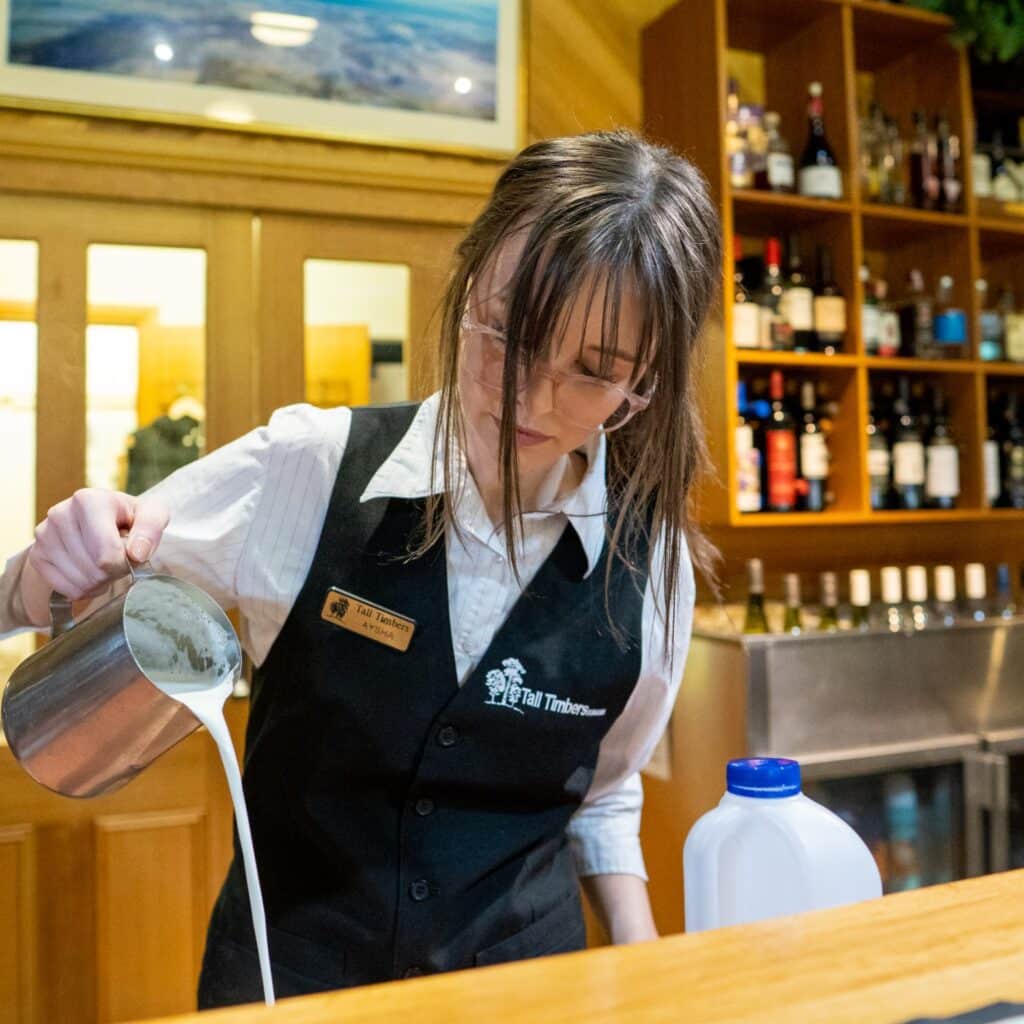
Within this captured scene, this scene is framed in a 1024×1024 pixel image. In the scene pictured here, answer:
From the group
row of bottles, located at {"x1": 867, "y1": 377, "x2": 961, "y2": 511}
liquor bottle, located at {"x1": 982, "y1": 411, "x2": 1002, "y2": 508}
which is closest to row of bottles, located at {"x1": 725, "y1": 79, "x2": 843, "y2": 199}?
row of bottles, located at {"x1": 867, "y1": 377, "x2": 961, "y2": 511}

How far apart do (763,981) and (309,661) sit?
0.72 m

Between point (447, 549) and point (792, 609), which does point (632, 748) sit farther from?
point (792, 609)

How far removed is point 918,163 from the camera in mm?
3096

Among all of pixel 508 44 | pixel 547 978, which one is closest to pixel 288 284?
pixel 508 44

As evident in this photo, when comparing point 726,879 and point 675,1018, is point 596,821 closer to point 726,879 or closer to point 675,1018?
point 726,879

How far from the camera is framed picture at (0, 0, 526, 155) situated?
2424mm

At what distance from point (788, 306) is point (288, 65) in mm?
1432

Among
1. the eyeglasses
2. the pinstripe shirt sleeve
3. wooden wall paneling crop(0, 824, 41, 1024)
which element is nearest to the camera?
the eyeglasses

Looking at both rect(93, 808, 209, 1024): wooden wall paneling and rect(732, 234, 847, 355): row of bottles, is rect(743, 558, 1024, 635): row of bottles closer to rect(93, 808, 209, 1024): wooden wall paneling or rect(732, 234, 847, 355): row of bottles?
rect(732, 234, 847, 355): row of bottles

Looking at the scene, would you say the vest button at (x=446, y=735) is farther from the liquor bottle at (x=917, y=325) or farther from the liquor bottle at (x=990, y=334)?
the liquor bottle at (x=990, y=334)

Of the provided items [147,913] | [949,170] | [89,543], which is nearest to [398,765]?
[89,543]

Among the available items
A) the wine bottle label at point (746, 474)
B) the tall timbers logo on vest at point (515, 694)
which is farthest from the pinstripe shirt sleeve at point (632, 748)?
the wine bottle label at point (746, 474)

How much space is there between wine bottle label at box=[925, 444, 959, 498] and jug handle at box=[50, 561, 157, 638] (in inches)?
102

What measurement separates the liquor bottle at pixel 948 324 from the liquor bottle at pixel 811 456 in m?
0.47
